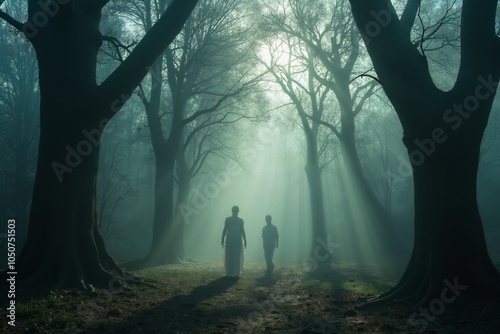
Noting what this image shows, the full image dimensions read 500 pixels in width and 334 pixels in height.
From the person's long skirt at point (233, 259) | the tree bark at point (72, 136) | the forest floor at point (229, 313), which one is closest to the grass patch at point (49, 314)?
the forest floor at point (229, 313)

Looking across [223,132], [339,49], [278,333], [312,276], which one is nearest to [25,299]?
[278,333]

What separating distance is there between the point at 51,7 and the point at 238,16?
1289 cm

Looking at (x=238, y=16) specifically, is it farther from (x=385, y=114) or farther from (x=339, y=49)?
(x=385, y=114)

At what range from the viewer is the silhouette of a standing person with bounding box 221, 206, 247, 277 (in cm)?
1390

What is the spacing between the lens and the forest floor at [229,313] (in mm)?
5836

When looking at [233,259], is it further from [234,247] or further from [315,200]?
[315,200]

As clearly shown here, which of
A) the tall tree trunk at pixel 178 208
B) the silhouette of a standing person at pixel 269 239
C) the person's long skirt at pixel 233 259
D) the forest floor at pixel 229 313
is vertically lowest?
the forest floor at pixel 229 313

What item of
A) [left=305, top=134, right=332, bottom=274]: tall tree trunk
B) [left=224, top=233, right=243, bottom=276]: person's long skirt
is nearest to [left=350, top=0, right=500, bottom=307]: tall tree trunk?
[left=224, top=233, right=243, bottom=276]: person's long skirt

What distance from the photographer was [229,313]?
778 centimetres

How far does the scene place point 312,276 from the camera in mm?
14844

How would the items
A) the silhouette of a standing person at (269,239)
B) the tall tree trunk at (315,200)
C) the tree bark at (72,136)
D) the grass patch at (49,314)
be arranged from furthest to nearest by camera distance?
1. the tall tree trunk at (315,200)
2. the silhouette of a standing person at (269,239)
3. the tree bark at (72,136)
4. the grass patch at (49,314)

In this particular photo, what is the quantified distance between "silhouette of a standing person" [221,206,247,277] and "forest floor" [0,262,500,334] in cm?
326

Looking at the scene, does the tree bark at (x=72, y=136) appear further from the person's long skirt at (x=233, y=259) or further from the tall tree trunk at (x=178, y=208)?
the tall tree trunk at (x=178, y=208)

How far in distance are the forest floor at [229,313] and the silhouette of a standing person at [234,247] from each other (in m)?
3.26
